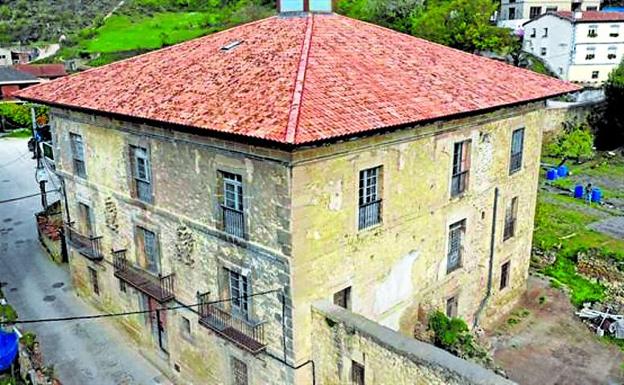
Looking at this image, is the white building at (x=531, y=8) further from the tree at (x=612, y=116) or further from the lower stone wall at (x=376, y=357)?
the lower stone wall at (x=376, y=357)

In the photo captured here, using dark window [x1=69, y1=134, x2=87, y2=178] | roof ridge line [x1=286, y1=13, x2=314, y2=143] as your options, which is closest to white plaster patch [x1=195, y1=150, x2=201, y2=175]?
roof ridge line [x1=286, y1=13, x2=314, y2=143]

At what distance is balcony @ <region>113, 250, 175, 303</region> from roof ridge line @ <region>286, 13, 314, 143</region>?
7679 mm

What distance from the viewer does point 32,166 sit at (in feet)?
159

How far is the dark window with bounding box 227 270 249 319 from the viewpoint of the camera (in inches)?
613

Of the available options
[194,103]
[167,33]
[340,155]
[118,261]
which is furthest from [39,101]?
[167,33]

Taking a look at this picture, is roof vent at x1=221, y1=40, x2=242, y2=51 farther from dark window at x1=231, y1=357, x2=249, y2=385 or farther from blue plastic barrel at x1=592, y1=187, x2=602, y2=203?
blue plastic barrel at x1=592, y1=187, x2=602, y2=203

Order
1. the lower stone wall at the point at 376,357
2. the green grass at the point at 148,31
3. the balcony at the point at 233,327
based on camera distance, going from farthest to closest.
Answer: the green grass at the point at 148,31, the balcony at the point at 233,327, the lower stone wall at the point at 376,357

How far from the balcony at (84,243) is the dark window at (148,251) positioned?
3.04 metres

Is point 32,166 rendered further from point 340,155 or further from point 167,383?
point 340,155

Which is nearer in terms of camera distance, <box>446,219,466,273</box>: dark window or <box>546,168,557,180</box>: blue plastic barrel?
<box>446,219,466,273</box>: dark window

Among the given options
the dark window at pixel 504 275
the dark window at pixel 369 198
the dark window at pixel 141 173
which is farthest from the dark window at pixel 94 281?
the dark window at pixel 504 275

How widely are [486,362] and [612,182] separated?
3044 centimetres

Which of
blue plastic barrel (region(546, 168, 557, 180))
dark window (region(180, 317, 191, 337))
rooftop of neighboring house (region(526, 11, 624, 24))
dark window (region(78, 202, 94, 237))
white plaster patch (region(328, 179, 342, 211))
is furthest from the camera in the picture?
rooftop of neighboring house (region(526, 11, 624, 24))

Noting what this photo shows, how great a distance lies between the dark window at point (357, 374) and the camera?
1411cm
